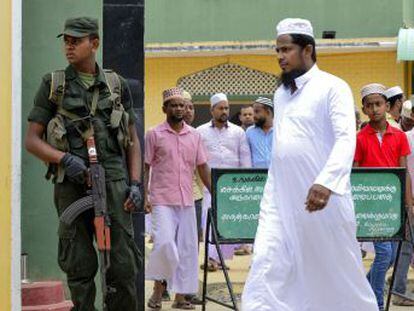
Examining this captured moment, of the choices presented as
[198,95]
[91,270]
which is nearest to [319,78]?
A: [91,270]

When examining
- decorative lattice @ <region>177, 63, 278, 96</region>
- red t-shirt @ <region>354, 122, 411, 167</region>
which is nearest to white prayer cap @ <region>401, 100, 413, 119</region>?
red t-shirt @ <region>354, 122, 411, 167</region>

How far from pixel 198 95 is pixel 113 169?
17.5 meters

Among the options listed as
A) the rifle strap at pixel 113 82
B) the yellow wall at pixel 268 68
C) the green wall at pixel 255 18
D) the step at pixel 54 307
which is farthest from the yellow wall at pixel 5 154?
the green wall at pixel 255 18

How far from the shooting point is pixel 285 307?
21.0 ft

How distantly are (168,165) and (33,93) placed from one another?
1.95 meters

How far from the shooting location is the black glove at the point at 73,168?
6.68m

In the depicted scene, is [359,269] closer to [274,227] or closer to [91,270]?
[274,227]

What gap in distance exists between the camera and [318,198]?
6.19 meters

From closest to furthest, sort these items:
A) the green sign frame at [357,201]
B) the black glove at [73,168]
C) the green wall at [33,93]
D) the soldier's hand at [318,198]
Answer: the soldier's hand at [318,198], the black glove at [73,168], the green wall at [33,93], the green sign frame at [357,201]

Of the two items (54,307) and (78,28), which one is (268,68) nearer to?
(54,307)

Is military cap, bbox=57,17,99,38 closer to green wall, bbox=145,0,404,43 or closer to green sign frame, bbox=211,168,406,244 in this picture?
green sign frame, bbox=211,168,406,244

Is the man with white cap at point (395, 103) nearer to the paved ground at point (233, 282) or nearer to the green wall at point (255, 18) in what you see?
the paved ground at point (233, 282)

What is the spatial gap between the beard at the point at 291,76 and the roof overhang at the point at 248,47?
16370 mm

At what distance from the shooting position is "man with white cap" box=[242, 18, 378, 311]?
6.44 metres
